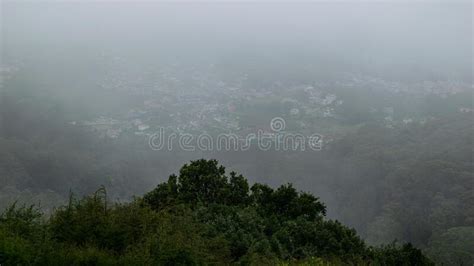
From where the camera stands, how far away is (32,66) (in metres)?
199

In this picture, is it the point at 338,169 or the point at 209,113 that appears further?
the point at 209,113

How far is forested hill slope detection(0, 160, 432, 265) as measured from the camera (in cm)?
1038

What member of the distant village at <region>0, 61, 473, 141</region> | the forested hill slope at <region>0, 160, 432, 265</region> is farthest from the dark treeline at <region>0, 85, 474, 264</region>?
the forested hill slope at <region>0, 160, 432, 265</region>

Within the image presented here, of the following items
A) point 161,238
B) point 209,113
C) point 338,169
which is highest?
point 209,113

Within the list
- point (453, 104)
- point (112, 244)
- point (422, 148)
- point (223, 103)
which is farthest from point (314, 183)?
point (112, 244)

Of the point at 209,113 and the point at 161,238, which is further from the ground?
the point at 209,113

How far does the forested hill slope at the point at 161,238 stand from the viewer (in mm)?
10383

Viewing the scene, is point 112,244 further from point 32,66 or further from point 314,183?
point 32,66

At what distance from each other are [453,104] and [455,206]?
354 feet

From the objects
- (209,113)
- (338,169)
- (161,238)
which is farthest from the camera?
(209,113)

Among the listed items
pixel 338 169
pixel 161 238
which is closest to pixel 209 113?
pixel 338 169

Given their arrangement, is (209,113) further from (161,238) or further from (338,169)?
(161,238)

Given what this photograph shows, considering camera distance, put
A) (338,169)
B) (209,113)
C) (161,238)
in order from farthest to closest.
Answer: (209,113) → (338,169) → (161,238)

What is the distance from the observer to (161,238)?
11.3 metres
